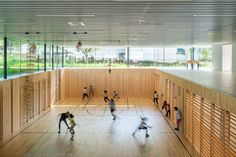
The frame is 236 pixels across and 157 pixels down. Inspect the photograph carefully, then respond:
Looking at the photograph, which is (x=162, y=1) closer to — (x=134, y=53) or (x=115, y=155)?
(x=115, y=155)

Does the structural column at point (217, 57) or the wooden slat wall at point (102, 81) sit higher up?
the structural column at point (217, 57)

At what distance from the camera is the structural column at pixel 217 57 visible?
30.4 metres

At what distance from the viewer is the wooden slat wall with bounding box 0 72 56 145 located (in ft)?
57.2

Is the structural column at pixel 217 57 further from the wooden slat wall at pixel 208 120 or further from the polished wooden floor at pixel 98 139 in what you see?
the wooden slat wall at pixel 208 120

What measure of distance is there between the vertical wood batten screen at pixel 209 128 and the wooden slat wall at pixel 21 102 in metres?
8.35

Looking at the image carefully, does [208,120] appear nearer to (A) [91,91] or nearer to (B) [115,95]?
(B) [115,95]

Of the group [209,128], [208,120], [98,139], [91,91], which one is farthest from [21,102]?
[91,91]

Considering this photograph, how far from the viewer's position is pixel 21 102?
66.7 feet

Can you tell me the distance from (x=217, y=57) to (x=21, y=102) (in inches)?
700

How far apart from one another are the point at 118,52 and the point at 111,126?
61.2 feet

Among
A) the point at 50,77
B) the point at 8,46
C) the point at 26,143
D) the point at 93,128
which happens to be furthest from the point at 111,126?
the point at 50,77

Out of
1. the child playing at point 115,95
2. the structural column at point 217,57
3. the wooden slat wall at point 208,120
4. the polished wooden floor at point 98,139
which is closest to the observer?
the wooden slat wall at point 208,120

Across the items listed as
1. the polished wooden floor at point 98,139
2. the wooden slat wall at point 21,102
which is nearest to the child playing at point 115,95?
the wooden slat wall at point 21,102

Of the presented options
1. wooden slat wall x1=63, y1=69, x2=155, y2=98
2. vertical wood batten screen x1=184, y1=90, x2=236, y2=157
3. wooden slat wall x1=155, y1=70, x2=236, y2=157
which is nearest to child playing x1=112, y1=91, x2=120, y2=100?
wooden slat wall x1=63, y1=69, x2=155, y2=98
